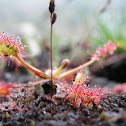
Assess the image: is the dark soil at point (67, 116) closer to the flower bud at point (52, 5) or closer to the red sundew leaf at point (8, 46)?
the red sundew leaf at point (8, 46)

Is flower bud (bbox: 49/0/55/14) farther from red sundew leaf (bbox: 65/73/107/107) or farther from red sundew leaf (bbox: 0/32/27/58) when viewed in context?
red sundew leaf (bbox: 65/73/107/107)

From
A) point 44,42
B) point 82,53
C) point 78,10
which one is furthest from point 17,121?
point 78,10

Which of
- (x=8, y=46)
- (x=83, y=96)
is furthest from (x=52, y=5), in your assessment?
(x=83, y=96)

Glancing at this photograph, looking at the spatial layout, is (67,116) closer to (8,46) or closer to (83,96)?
(83,96)

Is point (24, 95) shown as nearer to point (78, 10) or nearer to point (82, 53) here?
point (82, 53)

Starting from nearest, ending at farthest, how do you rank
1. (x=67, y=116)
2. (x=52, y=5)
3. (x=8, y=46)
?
(x=67, y=116) < (x=52, y=5) < (x=8, y=46)

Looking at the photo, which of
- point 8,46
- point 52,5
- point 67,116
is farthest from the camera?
point 8,46

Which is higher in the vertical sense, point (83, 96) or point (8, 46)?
point (8, 46)

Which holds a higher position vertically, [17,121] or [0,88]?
[0,88]

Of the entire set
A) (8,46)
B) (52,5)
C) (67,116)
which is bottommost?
(67,116)

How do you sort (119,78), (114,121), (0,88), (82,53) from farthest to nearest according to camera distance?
1. (82,53)
2. (119,78)
3. (0,88)
4. (114,121)

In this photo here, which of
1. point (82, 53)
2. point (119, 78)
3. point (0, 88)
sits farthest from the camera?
point (82, 53)
